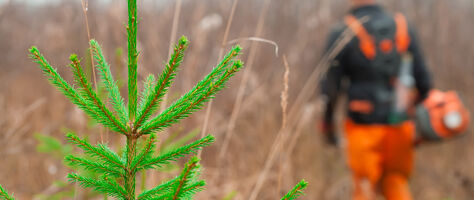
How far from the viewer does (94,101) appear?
1.60 ft

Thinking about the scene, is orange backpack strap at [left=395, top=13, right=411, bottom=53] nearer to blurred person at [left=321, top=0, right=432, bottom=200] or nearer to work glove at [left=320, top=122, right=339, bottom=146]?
blurred person at [left=321, top=0, right=432, bottom=200]

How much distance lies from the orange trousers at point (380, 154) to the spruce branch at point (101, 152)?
2.67 m

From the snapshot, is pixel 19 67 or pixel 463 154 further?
pixel 19 67

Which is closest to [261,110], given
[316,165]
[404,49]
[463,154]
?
[316,165]

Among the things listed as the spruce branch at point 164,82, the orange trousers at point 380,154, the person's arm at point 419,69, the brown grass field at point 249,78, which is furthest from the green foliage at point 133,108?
the person's arm at point 419,69

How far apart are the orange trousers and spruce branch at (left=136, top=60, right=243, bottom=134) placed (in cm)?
267

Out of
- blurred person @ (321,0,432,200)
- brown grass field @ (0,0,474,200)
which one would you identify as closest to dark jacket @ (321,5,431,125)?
blurred person @ (321,0,432,200)

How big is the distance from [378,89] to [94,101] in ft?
8.92

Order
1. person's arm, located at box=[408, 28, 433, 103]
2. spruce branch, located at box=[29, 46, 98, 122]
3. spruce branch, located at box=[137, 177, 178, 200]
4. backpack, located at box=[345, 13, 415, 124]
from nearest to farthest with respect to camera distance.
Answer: spruce branch, located at box=[29, 46, 98, 122], spruce branch, located at box=[137, 177, 178, 200], backpack, located at box=[345, 13, 415, 124], person's arm, located at box=[408, 28, 433, 103]

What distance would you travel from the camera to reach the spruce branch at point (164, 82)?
1.47 feet

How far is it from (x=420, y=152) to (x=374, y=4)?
2.45 metres

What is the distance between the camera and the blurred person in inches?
115

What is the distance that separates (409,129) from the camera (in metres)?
3.10

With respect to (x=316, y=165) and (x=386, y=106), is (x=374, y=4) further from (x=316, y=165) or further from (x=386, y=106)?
(x=316, y=165)
